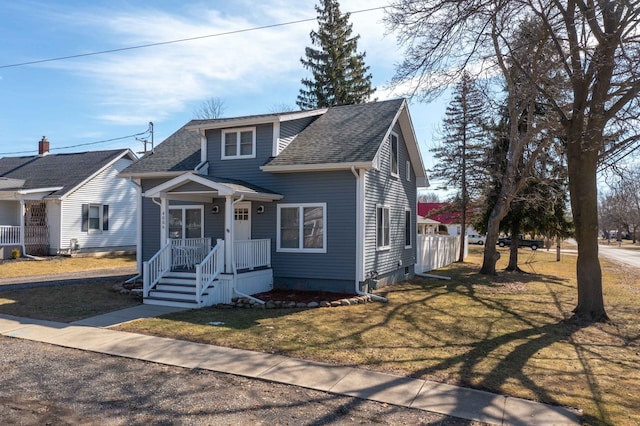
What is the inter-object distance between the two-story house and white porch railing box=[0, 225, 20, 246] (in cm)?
1096

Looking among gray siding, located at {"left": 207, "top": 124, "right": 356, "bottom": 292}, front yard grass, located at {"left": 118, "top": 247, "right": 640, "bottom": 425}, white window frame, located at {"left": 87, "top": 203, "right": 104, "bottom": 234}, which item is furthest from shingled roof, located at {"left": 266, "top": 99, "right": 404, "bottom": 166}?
white window frame, located at {"left": 87, "top": 203, "right": 104, "bottom": 234}

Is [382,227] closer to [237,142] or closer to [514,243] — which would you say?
[237,142]

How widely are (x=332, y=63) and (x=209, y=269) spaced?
3075 cm

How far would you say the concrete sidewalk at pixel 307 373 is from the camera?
17.3ft

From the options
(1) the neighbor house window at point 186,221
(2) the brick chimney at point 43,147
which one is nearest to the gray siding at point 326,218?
(1) the neighbor house window at point 186,221

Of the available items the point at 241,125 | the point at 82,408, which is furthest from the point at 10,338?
the point at 241,125

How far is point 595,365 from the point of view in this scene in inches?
287

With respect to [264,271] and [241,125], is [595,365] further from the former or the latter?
[241,125]

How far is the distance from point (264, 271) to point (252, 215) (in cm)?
196

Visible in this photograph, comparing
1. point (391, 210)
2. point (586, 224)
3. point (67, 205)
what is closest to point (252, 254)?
point (391, 210)

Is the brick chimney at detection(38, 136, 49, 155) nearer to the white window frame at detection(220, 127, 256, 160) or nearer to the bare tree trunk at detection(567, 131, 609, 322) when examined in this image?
the white window frame at detection(220, 127, 256, 160)

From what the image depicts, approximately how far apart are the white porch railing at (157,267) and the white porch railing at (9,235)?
1396cm

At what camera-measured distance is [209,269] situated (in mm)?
12086

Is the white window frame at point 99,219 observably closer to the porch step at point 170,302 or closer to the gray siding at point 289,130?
Answer: the porch step at point 170,302
